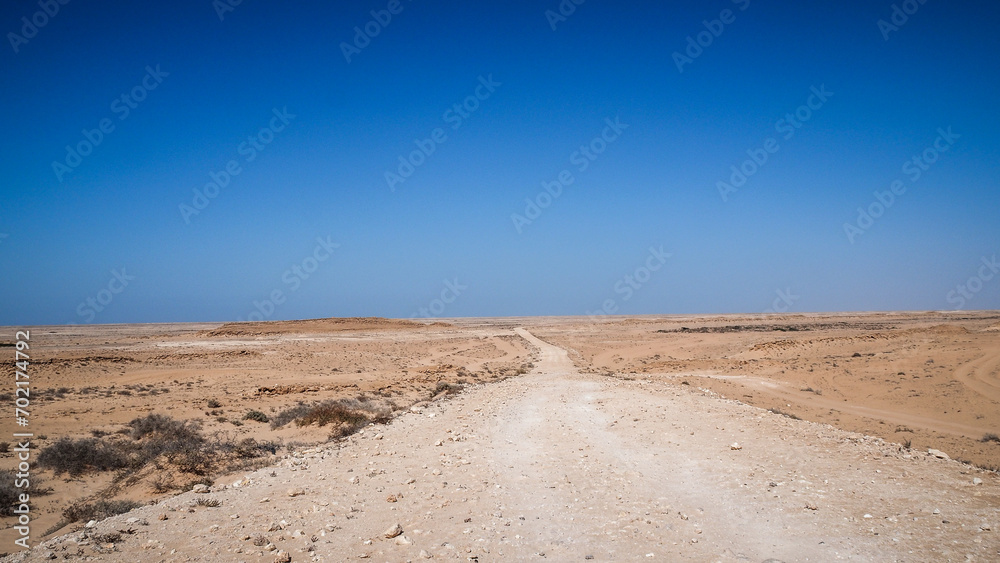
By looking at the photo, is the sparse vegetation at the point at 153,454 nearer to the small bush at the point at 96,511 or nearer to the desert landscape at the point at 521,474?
the desert landscape at the point at 521,474

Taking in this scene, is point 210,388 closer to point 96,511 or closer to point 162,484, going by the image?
point 162,484

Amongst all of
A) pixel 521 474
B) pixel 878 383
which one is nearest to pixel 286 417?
pixel 521 474

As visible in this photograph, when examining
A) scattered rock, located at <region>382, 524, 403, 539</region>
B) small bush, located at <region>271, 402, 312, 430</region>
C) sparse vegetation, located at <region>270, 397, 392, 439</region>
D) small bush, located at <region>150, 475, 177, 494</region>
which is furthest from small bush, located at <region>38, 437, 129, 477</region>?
scattered rock, located at <region>382, 524, 403, 539</region>

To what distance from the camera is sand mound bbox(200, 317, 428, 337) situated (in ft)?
238

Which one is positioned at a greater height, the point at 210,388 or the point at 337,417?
the point at 210,388

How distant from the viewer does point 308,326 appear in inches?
3095

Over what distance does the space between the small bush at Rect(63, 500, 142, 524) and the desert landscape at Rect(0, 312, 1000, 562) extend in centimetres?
4

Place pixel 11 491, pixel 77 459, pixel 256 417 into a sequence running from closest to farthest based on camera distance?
pixel 11 491 < pixel 77 459 < pixel 256 417

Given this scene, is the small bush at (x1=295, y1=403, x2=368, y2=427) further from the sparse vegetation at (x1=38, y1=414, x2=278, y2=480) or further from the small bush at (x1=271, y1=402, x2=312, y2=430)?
the sparse vegetation at (x1=38, y1=414, x2=278, y2=480)

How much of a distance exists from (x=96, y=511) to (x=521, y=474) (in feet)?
21.6

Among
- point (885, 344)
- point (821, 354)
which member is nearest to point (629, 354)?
point (821, 354)

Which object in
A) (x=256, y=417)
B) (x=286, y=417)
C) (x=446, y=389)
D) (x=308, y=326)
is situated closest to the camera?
(x=286, y=417)

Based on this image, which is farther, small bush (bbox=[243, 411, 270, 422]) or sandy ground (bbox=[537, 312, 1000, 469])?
small bush (bbox=[243, 411, 270, 422])

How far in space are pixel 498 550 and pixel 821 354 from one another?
35.0 metres
